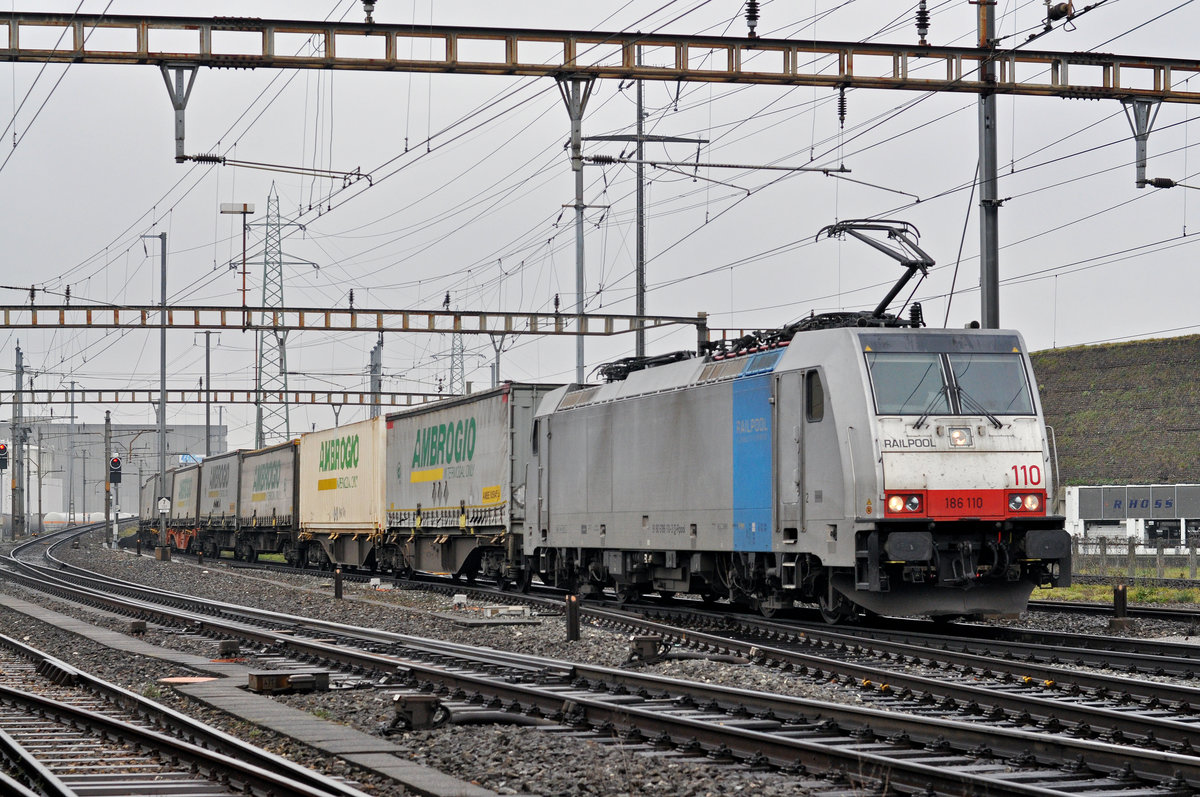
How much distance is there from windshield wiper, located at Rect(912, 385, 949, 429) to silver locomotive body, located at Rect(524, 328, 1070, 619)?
0.01 meters

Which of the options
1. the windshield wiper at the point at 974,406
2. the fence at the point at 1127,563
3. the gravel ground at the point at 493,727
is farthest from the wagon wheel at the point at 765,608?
the fence at the point at 1127,563

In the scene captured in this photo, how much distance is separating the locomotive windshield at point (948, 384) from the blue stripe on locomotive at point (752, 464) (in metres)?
1.91

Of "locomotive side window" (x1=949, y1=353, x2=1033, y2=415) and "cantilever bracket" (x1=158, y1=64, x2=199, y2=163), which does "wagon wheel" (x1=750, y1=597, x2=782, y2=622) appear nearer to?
"locomotive side window" (x1=949, y1=353, x2=1033, y2=415)

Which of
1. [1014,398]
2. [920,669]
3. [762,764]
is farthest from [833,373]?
[762,764]

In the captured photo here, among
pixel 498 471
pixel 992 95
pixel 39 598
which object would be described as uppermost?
pixel 992 95

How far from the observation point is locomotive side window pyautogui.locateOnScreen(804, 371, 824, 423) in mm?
16484

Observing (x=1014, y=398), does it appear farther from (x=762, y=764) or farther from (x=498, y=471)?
(x=498, y=471)

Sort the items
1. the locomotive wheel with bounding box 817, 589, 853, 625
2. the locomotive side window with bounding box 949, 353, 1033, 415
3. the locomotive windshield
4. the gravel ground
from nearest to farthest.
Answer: the gravel ground, the locomotive windshield, the locomotive side window with bounding box 949, 353, 1033, 415, the locomotive wheel with bounding box 817, 589, 853, 625

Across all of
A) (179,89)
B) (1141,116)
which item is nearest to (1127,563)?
(1141,116)

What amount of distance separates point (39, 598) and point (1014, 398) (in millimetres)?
20760

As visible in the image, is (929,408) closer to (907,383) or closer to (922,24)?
(907,383)

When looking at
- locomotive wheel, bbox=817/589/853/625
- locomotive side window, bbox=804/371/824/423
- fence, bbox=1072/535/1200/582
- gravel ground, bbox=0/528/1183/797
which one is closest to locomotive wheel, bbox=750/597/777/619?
locomotive wheel, bbox=817/589/853/625

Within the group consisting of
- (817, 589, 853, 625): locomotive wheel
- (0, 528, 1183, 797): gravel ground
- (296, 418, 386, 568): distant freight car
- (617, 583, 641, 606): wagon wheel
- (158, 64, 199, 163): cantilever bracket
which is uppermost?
(158, 64, 199, 163): cantilever bracket

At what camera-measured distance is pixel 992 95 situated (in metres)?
20.6
